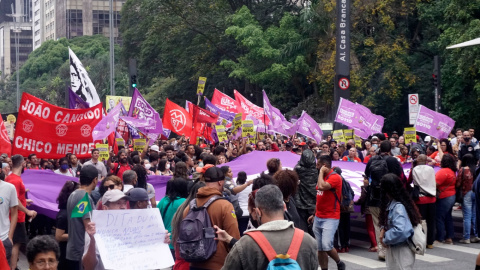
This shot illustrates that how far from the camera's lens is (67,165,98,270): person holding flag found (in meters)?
7.84

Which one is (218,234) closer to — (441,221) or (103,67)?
(441,221)

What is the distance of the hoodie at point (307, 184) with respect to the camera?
12.0 metres

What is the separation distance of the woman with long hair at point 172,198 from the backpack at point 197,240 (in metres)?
1.54

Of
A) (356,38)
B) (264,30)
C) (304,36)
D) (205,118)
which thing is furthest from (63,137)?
(264,30)

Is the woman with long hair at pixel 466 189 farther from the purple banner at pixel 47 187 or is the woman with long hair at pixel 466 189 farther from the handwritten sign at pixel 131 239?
the handwritten sign at pixel 131 239

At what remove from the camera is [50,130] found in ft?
50.9

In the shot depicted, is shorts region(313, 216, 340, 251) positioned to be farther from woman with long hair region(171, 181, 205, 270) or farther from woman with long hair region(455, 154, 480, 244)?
woman with long hair region(455, 154, 480, 244)

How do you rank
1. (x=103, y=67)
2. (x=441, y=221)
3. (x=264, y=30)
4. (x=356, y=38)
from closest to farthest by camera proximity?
(x=441, y=221) → (x=356, y=38) → (x=264, y=30) → (x=103, y=67)

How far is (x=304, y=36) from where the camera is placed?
42281 mm

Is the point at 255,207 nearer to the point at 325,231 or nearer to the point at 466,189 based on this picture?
the point at 325,231

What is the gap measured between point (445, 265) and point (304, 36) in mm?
31175

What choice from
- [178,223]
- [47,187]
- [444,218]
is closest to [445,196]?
[444,218]

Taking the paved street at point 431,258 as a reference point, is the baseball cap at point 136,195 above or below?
above

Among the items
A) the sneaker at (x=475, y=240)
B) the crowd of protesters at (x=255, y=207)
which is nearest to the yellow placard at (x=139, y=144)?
the crowd of protesters at (x=255, y=207)
